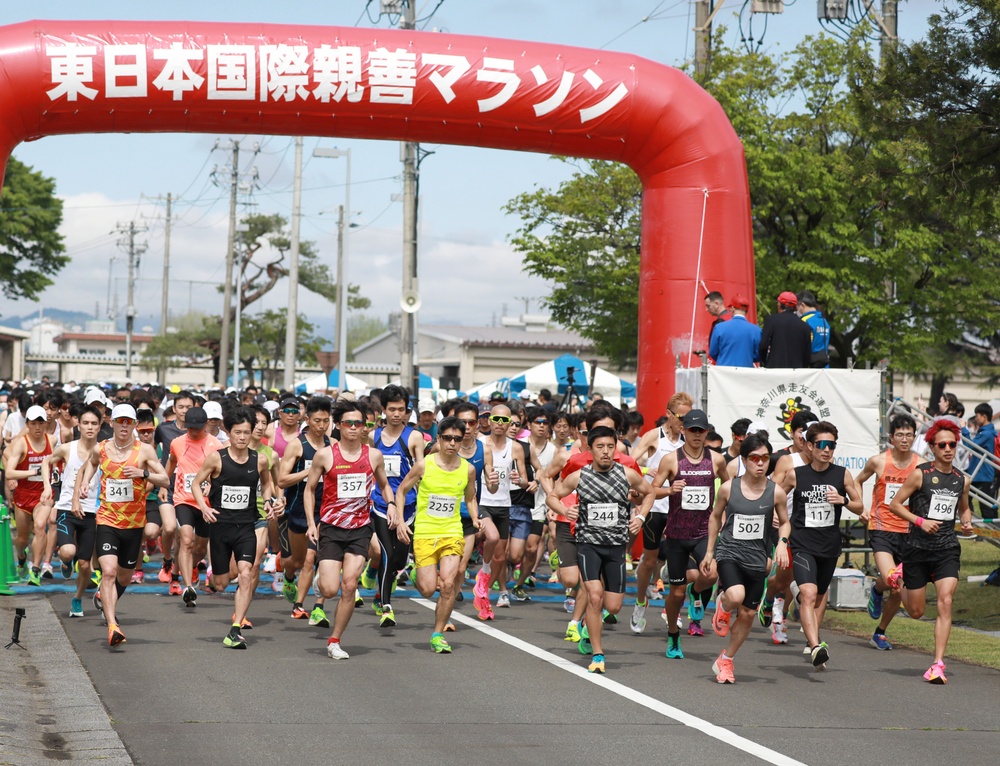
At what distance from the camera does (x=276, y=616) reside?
12469 millimetres

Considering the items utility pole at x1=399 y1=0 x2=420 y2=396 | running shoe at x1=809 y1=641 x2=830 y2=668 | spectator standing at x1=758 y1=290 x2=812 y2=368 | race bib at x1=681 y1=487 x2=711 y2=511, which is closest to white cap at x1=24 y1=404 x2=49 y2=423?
race bib at x1=681 y1=487 x2=711 y2=511

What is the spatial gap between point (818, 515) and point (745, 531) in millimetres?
1076

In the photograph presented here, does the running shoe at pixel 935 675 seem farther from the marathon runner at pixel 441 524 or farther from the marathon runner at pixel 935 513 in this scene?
the marathon runner at pixel 441 524

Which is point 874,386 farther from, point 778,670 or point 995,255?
point 995,255

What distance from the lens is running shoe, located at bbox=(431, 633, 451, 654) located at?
10367mm

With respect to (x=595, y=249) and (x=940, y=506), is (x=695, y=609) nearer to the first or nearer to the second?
(x=940, y=506)

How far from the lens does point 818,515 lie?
1056cm

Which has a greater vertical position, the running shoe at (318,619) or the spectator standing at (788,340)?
the spectator standing at (788,340)

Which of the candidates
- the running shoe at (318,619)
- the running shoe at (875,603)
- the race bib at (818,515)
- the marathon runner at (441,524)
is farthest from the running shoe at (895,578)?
the running shoe at (318,619)

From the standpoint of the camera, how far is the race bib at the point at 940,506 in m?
10.3

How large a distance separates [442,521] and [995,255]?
2094 cm

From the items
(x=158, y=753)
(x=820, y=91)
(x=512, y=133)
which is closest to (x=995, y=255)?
(x=820, y=91)

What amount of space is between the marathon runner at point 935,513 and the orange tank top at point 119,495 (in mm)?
5811

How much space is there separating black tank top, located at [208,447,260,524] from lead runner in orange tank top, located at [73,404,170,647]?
421mm
